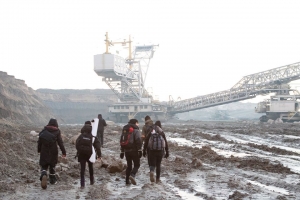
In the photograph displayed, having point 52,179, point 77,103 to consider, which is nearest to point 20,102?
point 77,103

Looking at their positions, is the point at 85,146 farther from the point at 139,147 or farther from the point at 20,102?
the point at 20,102

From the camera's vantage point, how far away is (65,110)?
310 feet

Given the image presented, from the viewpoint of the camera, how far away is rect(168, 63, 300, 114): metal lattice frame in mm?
53822

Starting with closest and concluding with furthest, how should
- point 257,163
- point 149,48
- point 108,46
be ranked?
point 257,163 → point 108,46 → point 149,48

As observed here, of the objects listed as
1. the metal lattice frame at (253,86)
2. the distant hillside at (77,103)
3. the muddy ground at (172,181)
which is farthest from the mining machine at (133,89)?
the muddy ground at (172,181)

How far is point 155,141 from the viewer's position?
25.8 ft

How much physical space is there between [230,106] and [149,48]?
133962 millimetres

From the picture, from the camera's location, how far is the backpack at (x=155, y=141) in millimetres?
7844

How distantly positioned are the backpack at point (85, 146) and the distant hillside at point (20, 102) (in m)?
46.4

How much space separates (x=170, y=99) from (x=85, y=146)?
62.4 metres

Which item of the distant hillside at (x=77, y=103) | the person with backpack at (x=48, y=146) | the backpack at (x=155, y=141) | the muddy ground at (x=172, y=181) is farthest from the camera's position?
the distant hillside at (x=77, y=103)

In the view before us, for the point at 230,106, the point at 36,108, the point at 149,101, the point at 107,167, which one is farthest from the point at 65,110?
the point at 230,106

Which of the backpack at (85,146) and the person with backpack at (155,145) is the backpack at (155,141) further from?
the backpack at (85,146)

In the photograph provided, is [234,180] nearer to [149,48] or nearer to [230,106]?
[149,48]
